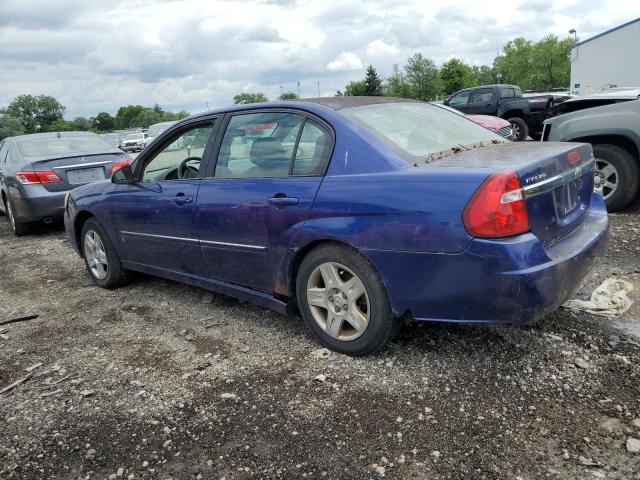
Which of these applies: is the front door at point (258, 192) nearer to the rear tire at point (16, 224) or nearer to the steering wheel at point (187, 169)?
the steering wheel at point (187, 169)

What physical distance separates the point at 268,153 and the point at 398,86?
7916cm

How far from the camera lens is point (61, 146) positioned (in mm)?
8117

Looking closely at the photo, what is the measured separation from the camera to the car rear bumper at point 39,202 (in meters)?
7.41

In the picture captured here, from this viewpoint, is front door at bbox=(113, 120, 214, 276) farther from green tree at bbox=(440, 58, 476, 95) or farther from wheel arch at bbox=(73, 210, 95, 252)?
green tree at bbox=(440, 58, 476, 95)

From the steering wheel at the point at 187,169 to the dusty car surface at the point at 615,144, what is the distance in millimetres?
4317

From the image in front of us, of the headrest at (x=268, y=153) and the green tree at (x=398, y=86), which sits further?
the green tree at (x=398, y=86)

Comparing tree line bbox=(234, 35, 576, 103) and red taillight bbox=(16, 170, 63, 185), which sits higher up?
tree line bbox=(234, 35, 576, 103)

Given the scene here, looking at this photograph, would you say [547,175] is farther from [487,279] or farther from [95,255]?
[95,255]

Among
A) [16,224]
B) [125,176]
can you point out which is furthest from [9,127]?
[125,176]

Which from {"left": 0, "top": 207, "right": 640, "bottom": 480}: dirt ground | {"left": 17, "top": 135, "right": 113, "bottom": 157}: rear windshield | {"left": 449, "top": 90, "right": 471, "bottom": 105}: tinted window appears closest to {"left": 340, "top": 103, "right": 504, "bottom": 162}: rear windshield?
{"left": 0, "top": 207, "right": 640, "bottom": 480}: dirt ground

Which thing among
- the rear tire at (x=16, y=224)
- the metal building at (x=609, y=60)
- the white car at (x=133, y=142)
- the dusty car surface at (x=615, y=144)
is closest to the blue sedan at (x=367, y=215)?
the dusty car surface at (x=615, y=144)

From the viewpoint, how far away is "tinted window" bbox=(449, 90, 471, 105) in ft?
55.4

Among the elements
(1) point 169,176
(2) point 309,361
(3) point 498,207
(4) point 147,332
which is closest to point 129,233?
(1) point 169,176

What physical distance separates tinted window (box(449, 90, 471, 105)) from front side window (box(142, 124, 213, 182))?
14.3 meters
